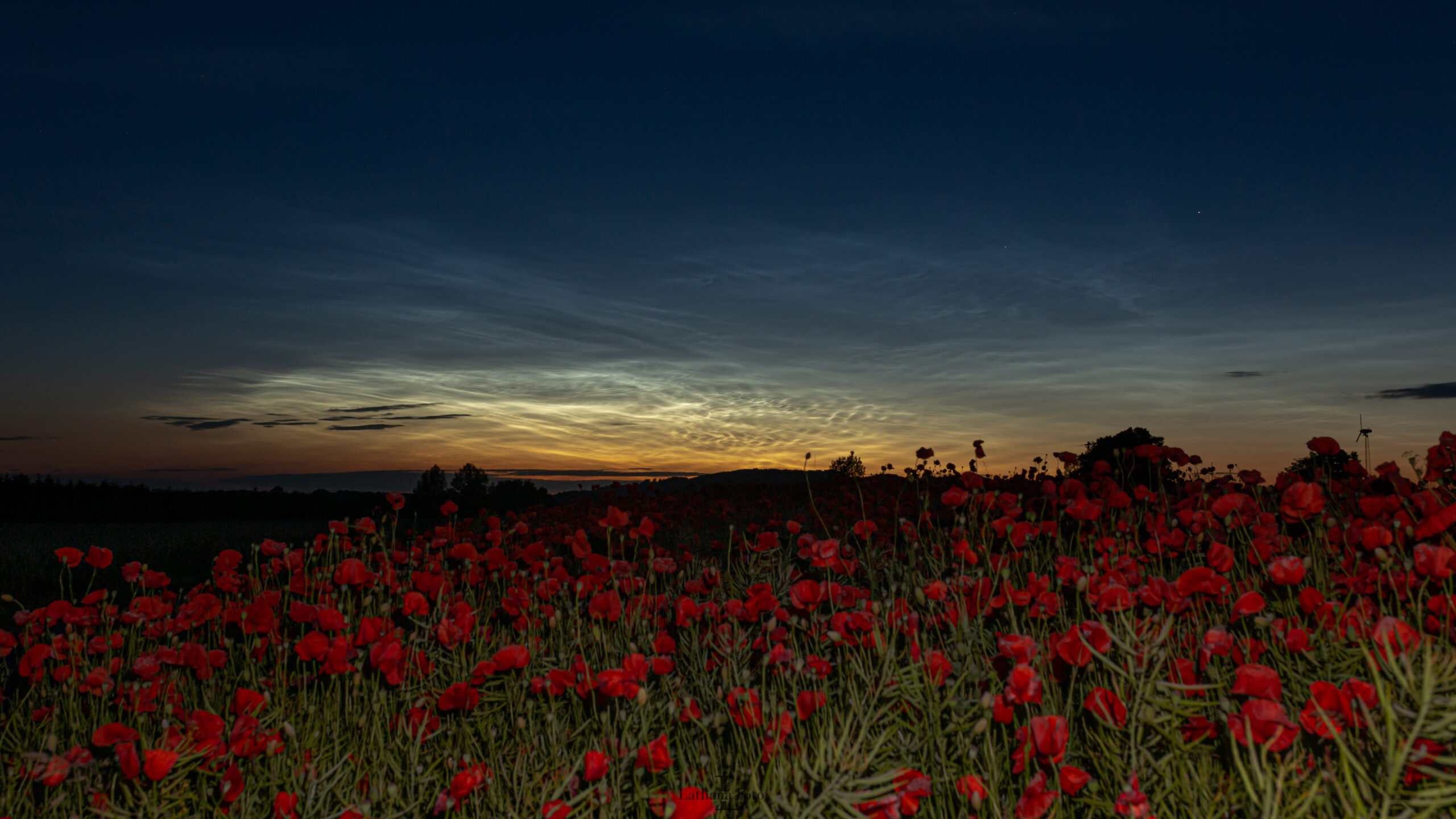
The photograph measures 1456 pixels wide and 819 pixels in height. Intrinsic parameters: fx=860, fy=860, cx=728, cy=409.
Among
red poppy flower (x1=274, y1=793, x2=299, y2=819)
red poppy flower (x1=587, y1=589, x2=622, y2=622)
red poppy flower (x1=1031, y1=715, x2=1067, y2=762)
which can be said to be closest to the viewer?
red poppy flower (x1=1031, y1=715, x2=1067, y2=762)

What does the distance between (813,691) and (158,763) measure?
79.1 inches

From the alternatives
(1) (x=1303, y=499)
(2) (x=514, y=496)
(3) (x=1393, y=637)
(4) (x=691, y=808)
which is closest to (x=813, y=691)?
(4) (x=691, y=808)

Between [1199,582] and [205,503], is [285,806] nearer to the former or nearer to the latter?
[1199,582]

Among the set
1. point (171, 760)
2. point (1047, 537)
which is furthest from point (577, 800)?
point (1047, 537)

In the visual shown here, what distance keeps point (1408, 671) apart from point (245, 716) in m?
3.40

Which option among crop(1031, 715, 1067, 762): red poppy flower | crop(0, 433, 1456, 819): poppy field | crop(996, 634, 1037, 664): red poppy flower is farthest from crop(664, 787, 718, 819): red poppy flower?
crop(996, 634, 1037, 664): red poppy flower

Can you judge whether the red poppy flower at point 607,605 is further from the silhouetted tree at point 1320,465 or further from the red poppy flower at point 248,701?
the silhouetted tree at point 1320,465

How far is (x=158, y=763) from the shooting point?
2494 millimetres

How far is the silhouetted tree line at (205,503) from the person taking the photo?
12812 millimetres

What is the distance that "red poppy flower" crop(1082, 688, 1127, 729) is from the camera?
2.39 meters

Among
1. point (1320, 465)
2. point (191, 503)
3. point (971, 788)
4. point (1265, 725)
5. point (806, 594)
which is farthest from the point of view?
point (191, 503)

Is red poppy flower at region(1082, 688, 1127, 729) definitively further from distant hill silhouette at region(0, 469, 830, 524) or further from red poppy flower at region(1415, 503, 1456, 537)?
distant hill silhouette at region(0, 469, 830, 524)

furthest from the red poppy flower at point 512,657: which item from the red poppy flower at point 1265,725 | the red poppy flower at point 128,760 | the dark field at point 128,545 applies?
the dark field at point 128,545

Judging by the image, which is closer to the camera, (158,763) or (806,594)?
(158,763)
